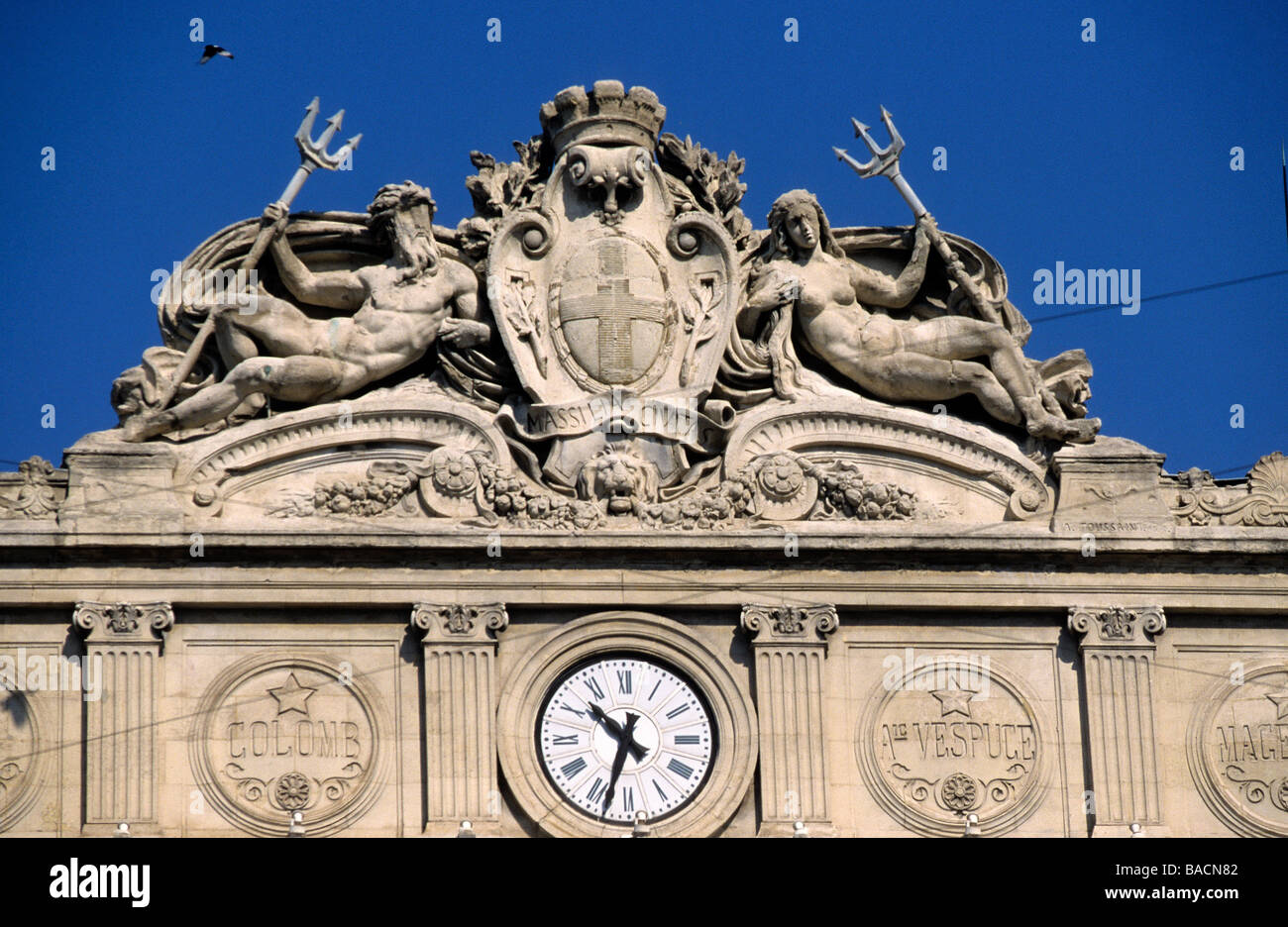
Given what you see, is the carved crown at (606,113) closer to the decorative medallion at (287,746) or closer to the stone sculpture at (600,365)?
the stone sculpture at (600,365)

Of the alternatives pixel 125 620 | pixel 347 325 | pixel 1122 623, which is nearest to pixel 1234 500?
pixel 1122 623

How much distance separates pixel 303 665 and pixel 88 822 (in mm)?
2097

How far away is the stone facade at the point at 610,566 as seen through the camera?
31.4 metres

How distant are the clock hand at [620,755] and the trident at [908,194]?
4676 mm

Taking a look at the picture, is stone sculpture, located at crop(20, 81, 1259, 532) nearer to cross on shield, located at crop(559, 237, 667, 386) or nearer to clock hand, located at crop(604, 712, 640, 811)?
cross on shield, located at crop(559, 237, 667, 386)

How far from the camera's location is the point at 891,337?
33031 millimetres

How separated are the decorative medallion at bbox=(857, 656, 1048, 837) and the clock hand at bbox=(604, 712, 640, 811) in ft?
6.00

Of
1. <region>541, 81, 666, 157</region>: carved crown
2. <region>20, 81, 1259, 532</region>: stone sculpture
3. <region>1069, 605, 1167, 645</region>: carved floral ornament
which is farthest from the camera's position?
<region>541, 81, 666, 157</region>: carved crown

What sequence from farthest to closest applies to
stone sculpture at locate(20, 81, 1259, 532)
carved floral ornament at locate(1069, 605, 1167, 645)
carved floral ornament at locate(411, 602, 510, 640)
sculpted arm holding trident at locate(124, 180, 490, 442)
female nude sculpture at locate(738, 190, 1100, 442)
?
female nude sculpture at locate(738, 190, 1100, 442) → sculpted arm holding trident at locate(124, 180, 490, 442) → stone sculpture at locate(20, 81, 1259, 532) → carved floral ornament at locate(1069, 605, 1167, 645) → carved floral ornament at locate(411, 602, 510, 640)

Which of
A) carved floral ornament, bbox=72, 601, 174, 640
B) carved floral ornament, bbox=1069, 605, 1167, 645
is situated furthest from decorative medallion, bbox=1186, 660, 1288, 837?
carved floral ornament, bbox=72, 601, 174, 640

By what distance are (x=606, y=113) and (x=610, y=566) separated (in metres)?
4.08

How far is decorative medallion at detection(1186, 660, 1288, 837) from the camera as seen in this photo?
31.8m

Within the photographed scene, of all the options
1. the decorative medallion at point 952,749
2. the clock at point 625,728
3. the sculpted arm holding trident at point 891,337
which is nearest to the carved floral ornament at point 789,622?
the clock at point 625,728
